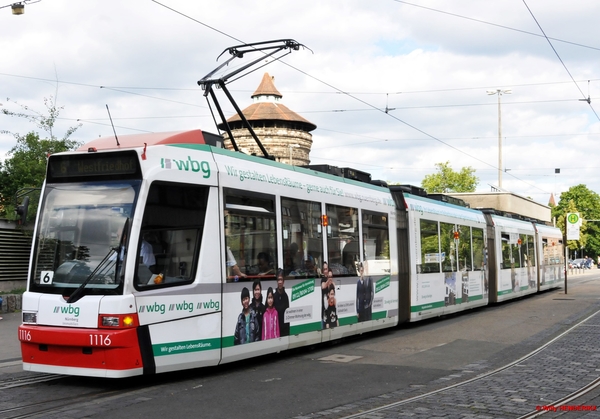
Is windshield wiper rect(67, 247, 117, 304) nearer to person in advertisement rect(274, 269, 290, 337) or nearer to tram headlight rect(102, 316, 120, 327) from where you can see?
tram headlight rect(102, 316, 120, 327)

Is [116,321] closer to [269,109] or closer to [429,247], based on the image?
[429,247]

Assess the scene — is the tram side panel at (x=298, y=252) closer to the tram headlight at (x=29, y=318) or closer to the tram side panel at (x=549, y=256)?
the tram headlight at (x=29, y=318)

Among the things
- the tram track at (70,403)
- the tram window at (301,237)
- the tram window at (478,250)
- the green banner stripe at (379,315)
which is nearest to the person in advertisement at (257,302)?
the tram window at (301,237)

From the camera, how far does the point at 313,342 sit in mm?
12250

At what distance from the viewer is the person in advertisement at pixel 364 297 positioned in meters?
13.9

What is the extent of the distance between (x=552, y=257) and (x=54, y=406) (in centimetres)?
3024

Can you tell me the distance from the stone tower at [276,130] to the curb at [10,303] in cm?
6323

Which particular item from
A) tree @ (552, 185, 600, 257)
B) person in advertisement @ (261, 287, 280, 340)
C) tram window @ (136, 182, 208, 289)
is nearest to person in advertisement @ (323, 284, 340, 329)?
person in advertisement @ (261, 287, 280, 340)

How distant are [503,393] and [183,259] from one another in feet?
13.7

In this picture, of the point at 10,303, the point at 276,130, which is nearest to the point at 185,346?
the point at 10,303

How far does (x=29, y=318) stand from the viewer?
9008 mm

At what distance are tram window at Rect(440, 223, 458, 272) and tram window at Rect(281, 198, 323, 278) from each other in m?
6.96

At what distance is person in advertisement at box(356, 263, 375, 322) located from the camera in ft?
45.6

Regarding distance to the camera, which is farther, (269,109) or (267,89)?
(267,89)
